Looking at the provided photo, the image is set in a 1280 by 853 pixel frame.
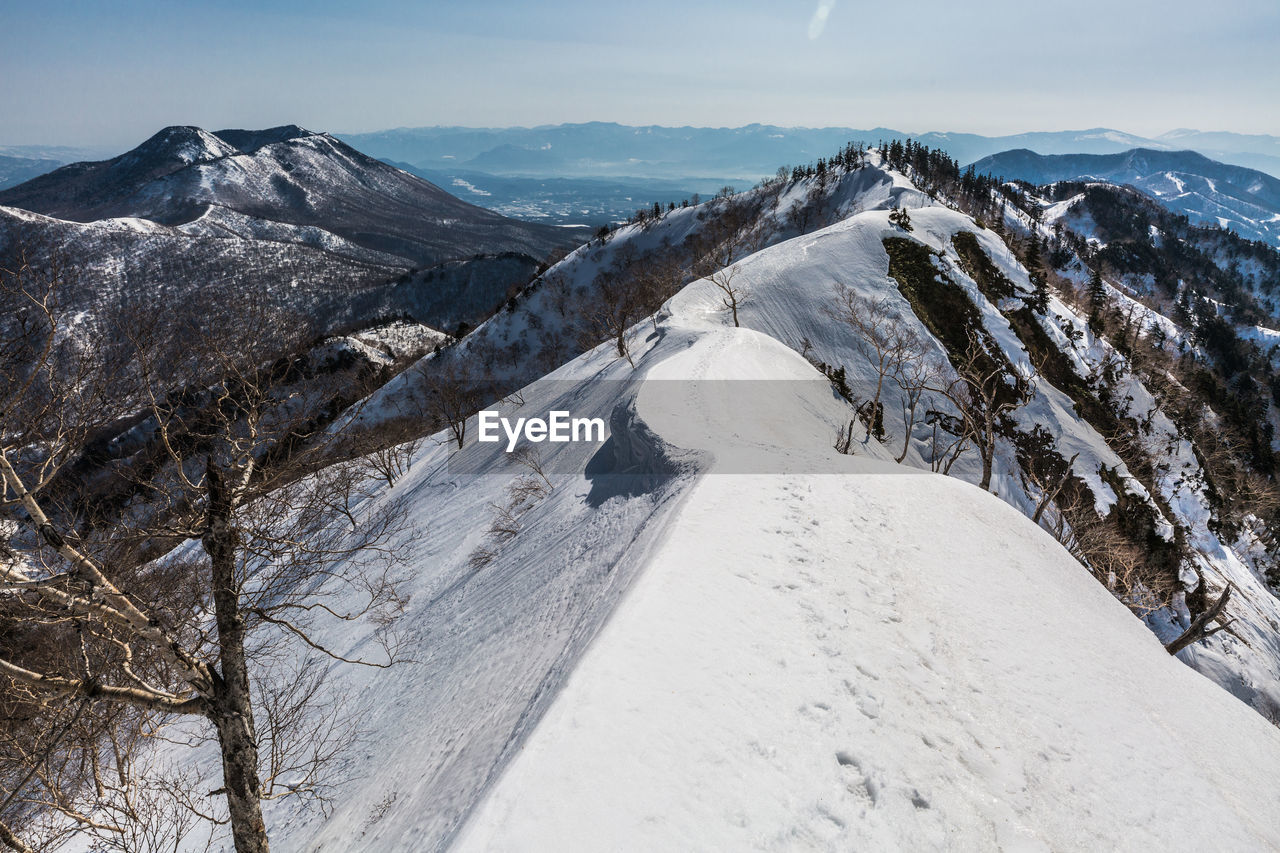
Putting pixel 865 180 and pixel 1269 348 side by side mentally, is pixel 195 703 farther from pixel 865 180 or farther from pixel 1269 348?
pixel 1269 348

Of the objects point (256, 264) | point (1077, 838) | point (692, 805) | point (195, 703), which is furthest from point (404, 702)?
point (256, 264)

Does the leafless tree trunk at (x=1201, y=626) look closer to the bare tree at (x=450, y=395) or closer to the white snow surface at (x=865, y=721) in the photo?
the white snow surface at (x=865, y=721)

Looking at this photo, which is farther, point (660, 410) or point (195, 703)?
point (660, 410)

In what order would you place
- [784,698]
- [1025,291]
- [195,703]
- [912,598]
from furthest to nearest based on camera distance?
1. [1025,291]
2. [912,598]
3. [784,698]
4. [195,703]

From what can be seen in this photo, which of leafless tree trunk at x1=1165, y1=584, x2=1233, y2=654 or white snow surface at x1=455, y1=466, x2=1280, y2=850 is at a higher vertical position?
white snow surface at x1=455, y1=466, x2=1280, y2=850

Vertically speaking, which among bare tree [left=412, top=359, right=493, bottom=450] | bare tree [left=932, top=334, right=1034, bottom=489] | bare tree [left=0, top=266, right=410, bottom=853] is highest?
bare tree [left=0, top=266, right=410, bottom=853]

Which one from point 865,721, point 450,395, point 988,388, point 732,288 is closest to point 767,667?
point 865,721

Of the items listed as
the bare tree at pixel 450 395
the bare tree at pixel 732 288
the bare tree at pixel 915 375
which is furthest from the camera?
the bare tree at pixel 732 288

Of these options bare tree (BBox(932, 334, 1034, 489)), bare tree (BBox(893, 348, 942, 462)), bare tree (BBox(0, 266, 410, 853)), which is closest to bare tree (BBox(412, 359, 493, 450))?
bare tree (BBox(893, 348, 942, 462))

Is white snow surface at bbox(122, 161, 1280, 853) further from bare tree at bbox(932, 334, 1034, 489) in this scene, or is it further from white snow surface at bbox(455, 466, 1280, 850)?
bare tree at bbox(932, 334, 1034, 489)

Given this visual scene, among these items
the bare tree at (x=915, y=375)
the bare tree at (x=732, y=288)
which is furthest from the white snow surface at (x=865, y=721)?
the bare tree at (x=732, y=288)

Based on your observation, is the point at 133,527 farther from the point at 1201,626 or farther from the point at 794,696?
the point at 1201,626
